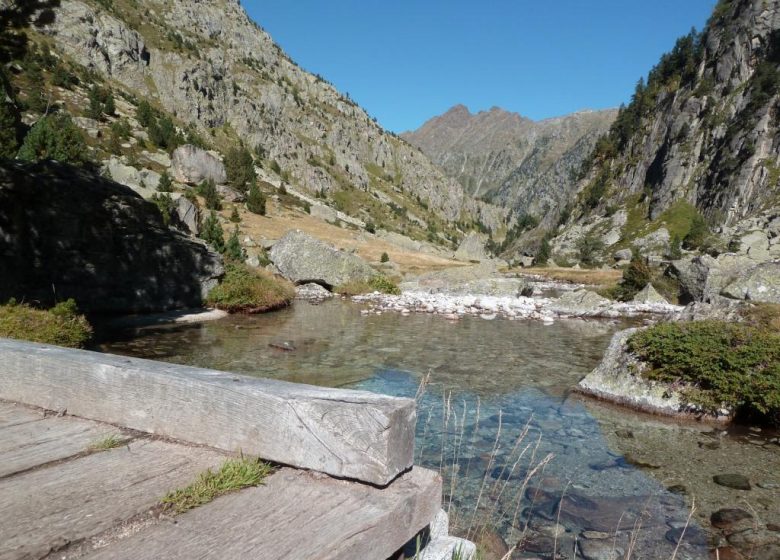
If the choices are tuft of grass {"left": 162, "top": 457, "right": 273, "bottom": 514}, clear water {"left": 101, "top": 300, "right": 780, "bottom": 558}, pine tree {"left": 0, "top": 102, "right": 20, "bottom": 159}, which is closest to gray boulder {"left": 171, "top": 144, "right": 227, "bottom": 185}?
pine tree {"left": 0, "top": 102, "right": 20, "bottom": 159}

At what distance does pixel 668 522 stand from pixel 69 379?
20.9 feet

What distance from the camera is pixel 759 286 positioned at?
18547 millimetres

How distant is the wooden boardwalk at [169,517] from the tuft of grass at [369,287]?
29447mm

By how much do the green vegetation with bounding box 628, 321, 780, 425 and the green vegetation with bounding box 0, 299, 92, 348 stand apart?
41.9ft

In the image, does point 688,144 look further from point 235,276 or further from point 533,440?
point 533,440

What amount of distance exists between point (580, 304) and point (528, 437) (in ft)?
67.1

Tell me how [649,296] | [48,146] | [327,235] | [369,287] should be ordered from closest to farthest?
[649,296]
[369,287]
[48,146]
[327,235]

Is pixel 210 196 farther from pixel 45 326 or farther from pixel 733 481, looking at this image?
pixel 733 481

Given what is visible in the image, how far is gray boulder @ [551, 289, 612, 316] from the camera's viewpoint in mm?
25266

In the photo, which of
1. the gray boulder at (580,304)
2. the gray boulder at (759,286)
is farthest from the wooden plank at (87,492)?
the gray boulder at (580,304)

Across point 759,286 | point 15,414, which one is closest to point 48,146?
point 15,414

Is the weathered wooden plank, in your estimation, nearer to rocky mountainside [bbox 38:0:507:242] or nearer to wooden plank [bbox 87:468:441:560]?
wooden plank [bbox 87:468:441:560]

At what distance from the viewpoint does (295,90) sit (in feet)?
632

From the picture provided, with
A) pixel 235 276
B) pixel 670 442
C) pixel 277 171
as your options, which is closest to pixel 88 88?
pixel 277 171
